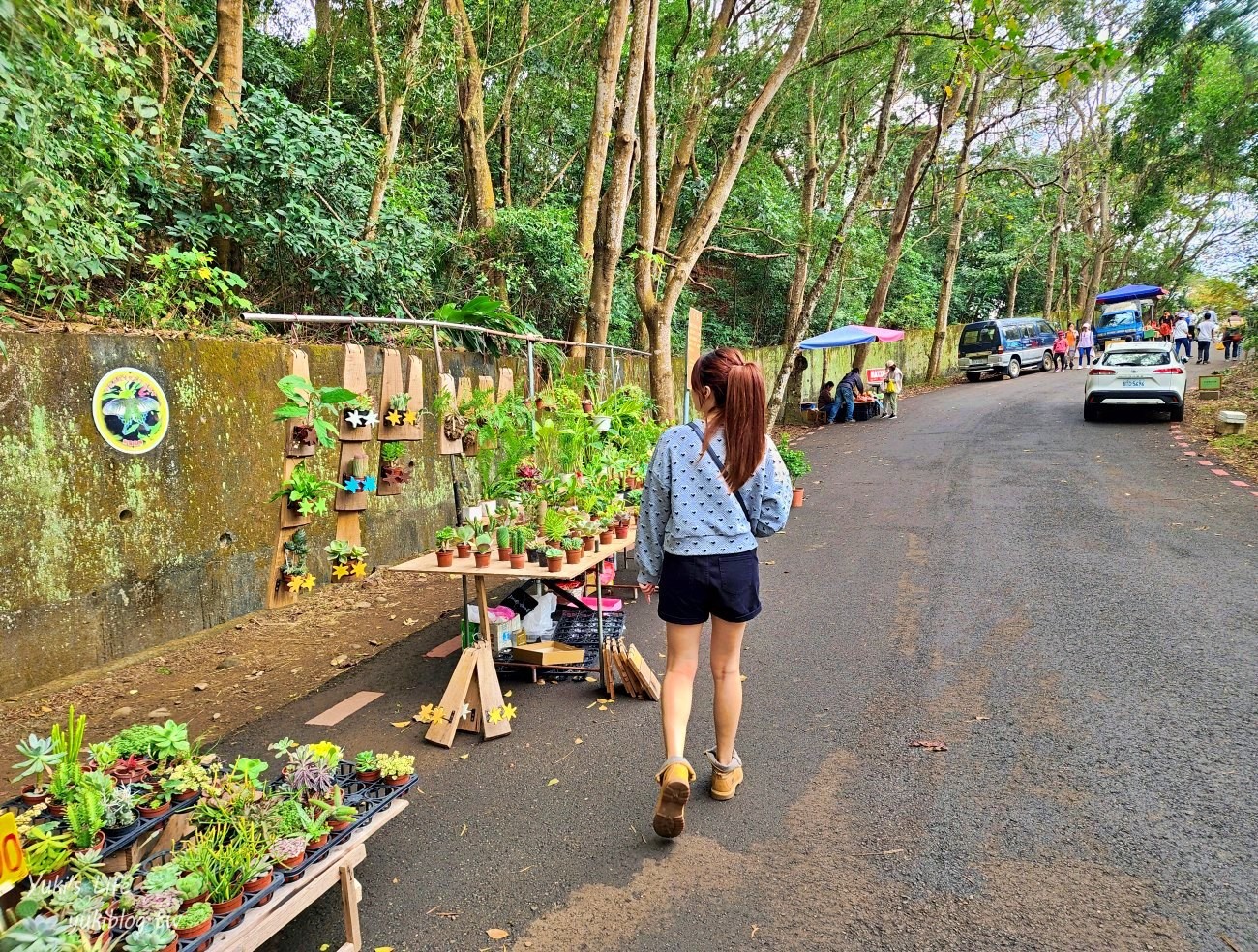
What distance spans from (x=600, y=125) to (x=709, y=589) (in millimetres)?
6823

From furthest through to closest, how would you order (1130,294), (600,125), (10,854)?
(1130,294) → (600,125) → (10,854)

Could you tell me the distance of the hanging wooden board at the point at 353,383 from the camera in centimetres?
352

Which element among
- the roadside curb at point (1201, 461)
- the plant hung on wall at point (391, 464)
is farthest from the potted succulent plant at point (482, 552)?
the roadside curb at point (1201, 461)

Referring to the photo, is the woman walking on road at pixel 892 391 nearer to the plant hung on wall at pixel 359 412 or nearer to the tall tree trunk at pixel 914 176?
the tall tree trunk at pixel 914 176

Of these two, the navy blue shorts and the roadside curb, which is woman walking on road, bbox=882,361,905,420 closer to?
the roadside curb

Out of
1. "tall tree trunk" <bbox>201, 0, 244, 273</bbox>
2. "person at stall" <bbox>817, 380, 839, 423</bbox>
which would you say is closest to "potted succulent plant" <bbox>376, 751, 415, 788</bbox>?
"tall tree trunk" <bbox>201, 0, 244, 273</bbox>

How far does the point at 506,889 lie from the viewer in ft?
8.91

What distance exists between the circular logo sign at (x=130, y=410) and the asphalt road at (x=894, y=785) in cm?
212

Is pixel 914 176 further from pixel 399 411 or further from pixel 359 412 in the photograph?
pixel 359 412

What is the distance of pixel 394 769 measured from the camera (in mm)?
2838

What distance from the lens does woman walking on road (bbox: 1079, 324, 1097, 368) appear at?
25625 millimetres

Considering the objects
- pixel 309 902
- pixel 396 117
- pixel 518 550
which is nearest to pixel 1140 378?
pixel 396 117

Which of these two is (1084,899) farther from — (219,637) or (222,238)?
(222,238)

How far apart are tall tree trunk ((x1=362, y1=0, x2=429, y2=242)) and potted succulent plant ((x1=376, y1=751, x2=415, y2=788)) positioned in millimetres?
6144
